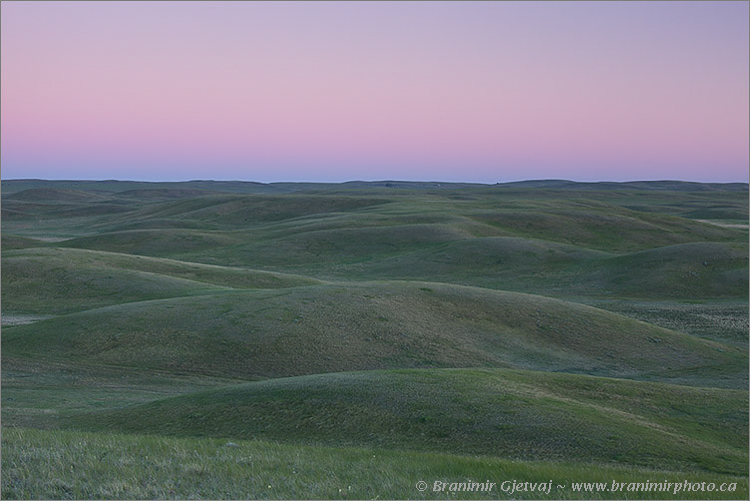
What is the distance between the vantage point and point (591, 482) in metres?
13.8

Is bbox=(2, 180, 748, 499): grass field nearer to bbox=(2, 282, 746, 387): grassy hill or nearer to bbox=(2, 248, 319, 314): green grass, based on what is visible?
bbox=(2, 282, 746, 387): grassy hill

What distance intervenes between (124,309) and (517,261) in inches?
1772

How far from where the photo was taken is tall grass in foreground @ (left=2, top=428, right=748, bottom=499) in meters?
→ 11.9

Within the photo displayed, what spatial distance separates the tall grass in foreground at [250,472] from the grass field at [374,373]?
2.6 inches

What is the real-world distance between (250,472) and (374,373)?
1158cm

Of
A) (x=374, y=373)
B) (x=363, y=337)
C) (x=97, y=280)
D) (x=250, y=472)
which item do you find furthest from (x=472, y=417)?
(x=97, y=280)

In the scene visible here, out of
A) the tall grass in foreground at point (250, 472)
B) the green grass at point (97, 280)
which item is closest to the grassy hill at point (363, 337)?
the green grass at point (97, 280)

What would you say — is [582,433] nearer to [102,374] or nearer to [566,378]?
[566,378]

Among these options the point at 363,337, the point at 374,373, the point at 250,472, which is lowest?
the point at 363,337

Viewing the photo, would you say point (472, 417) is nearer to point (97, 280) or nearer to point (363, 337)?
point (363, 337)

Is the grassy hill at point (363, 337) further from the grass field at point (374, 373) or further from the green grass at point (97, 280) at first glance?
the green grass at point (97, 280)

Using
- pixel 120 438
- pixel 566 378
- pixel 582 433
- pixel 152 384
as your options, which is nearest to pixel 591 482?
pixel 582 433

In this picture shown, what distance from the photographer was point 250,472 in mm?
13117

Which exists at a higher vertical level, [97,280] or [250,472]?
[250,472]
